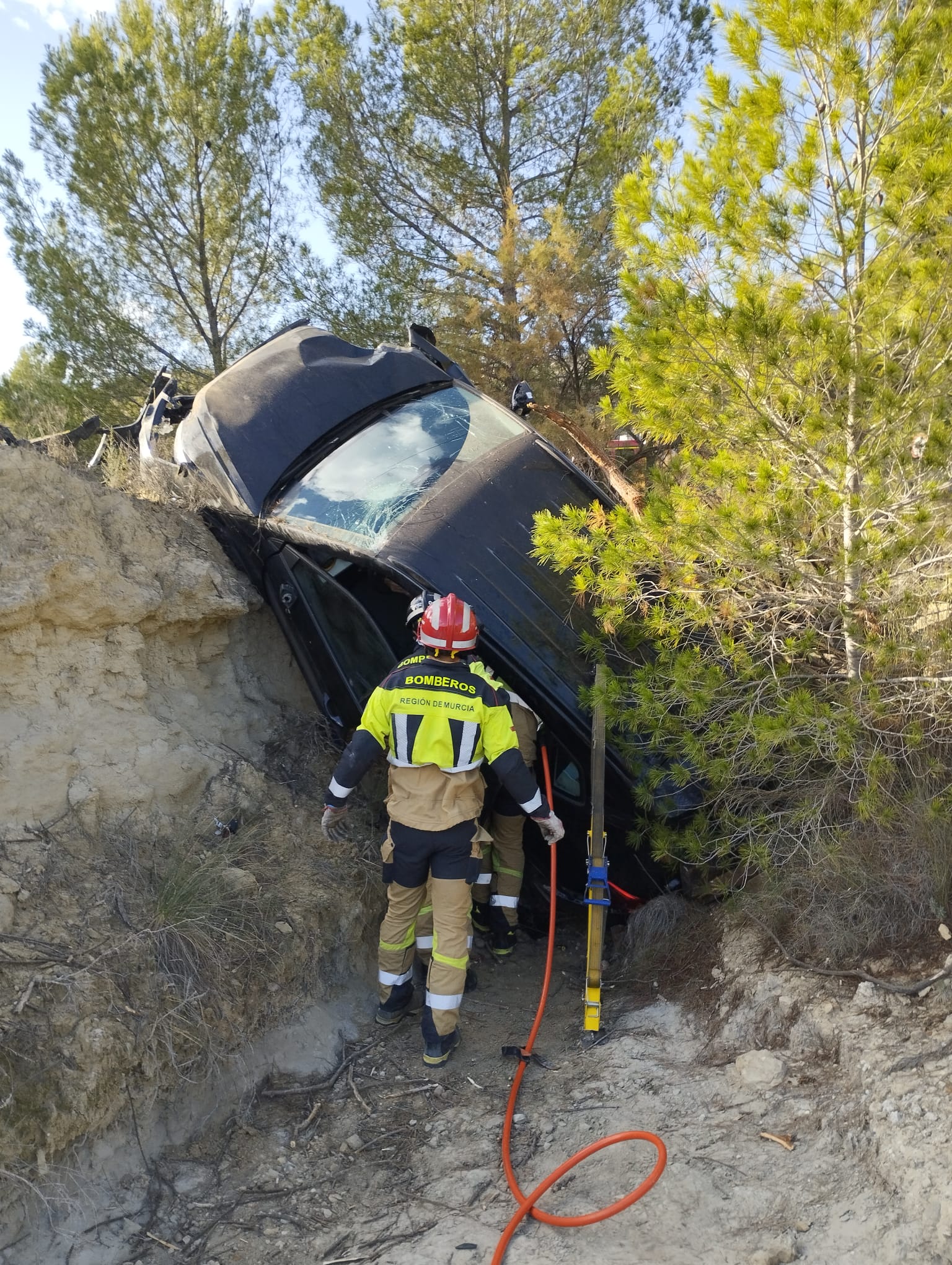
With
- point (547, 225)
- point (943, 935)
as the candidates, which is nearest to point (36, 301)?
point (547, 225)

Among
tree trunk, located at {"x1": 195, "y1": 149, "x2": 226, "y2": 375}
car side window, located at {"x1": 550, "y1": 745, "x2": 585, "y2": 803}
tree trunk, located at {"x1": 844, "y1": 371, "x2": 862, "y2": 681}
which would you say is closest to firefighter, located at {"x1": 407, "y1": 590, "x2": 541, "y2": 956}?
car side window, located at {"x1": 550, "y1": 745, "x2": 585, "y2": 803}

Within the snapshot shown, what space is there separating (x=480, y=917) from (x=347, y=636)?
4.98ft

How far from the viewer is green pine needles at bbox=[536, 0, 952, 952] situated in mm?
3152

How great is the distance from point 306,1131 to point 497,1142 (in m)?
0.67

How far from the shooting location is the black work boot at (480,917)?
4.52 m

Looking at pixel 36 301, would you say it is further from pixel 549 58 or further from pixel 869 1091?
pixel 869 1091

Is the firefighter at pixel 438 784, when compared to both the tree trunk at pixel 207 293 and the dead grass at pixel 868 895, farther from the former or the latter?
the tree trunk at pixel 207 293

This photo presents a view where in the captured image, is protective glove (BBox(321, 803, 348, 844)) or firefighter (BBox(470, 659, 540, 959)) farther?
firefighter (BBox(470, 659, 540, 959))

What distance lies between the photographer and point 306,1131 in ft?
10.6

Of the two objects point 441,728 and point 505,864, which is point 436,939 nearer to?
point 505,864

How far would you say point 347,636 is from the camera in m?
4.45

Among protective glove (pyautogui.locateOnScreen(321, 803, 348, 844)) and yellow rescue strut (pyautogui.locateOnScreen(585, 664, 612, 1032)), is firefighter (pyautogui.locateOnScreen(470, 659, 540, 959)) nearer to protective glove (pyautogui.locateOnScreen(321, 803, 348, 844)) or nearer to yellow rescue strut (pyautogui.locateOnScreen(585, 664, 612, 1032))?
yellow rescue strut (pyautogui.locateOnScreen(585, 664, 612, 1032))

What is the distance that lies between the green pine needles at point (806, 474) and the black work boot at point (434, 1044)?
111 centimetres

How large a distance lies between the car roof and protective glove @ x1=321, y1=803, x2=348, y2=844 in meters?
1.49
